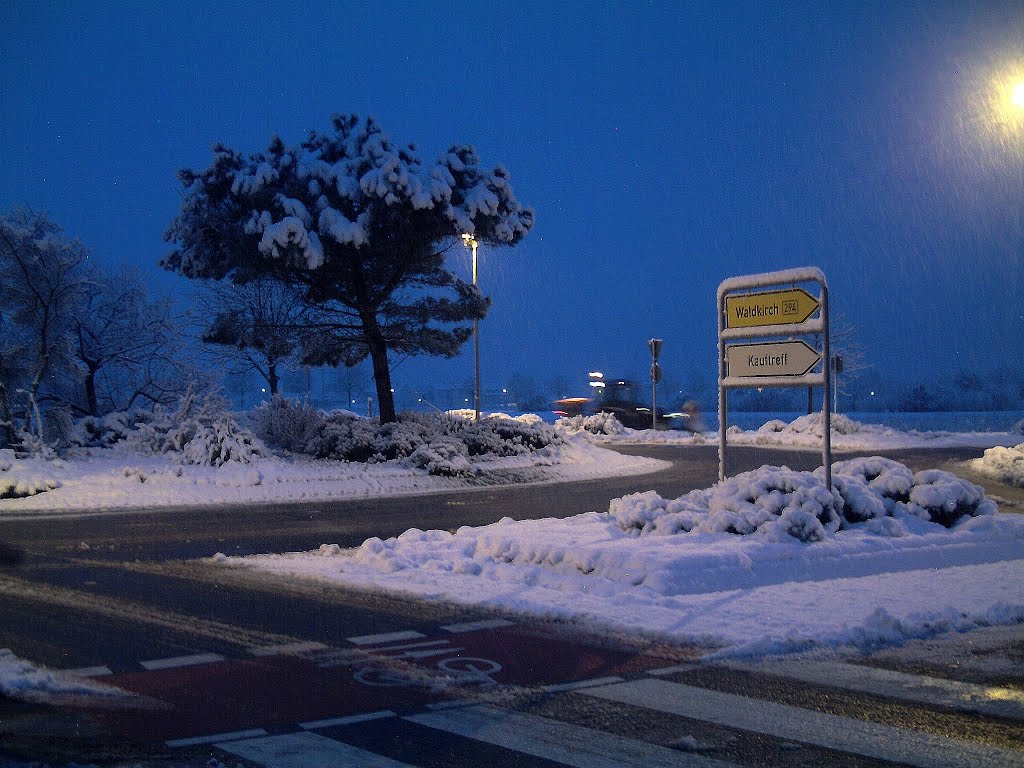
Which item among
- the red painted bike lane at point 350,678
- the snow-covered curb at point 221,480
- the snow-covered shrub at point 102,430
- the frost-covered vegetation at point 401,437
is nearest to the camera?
the red painted bike lane at point 350,678

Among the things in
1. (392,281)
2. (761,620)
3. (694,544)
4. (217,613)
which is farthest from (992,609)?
(392,281)

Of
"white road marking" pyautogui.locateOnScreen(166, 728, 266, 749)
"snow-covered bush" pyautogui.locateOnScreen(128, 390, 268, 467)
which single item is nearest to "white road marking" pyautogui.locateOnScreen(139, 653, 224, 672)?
"white road marking" pyautogui.locateOnScreen(166, 728, 266, 749)

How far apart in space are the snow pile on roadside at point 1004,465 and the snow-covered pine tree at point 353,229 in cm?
1315

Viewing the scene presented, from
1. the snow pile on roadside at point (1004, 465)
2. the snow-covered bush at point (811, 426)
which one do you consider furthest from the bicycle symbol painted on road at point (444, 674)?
the snow-covered bush at point (811, 426)

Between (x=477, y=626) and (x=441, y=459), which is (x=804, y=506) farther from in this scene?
(x=441, y=459)

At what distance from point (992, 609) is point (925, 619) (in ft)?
2.44

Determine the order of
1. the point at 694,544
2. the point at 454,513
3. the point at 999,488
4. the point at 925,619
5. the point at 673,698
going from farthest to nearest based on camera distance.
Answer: the point at 999,488, the point at 454,513, the point at 694,544, the point at 925,619, the point at 673,698

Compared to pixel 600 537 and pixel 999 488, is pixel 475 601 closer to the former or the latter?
pixel 600 537

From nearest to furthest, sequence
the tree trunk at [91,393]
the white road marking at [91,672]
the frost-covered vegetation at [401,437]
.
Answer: the white road marking at [91,672]
the frost-covered vegetation at [401,437]
the tree trunk at [91,393]

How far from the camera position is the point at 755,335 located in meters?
12.7

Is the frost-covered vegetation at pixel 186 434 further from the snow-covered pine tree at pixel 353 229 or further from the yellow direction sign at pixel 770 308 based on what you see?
the yellow direction sign at pixel 770 308

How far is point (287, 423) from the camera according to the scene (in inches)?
1011

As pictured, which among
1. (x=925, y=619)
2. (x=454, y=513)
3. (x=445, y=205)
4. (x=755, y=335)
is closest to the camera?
(x=925, y=619)

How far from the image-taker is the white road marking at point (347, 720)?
5.46 meters
